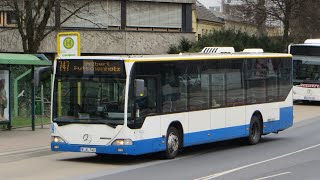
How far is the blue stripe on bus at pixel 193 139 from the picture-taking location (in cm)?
1470

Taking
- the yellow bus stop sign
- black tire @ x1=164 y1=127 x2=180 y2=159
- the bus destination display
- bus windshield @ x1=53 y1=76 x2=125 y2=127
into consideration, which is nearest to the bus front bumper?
black tire @ x1=164 y1=127 x2=180 y2=159

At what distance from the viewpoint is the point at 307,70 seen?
123 feet

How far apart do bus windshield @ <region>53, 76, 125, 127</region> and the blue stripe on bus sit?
1.92 ft

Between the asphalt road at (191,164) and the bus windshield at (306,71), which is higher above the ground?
the bus windshield at (306,71)

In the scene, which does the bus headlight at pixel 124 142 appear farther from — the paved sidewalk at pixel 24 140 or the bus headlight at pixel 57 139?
the paved sidewalk at pixel 24 140

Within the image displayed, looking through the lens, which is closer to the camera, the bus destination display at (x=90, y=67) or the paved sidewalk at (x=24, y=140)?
the bus destination display at (x=90, y=67)

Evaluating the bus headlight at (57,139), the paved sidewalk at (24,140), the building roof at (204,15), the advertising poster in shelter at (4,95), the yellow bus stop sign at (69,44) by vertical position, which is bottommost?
the paved sidewalk at (24,140)

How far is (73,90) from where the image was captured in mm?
15242

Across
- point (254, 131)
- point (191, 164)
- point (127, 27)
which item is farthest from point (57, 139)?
point (127, 27)

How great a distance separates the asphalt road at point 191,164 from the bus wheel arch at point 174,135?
0.67 ft

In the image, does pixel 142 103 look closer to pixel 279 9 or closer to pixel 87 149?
pixel 87 149

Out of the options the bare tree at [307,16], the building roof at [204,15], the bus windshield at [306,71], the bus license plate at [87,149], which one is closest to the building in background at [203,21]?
the building roof at [204,15]

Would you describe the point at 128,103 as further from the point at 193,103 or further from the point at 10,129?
the point at 10,129

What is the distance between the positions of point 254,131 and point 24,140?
687 centimetres
